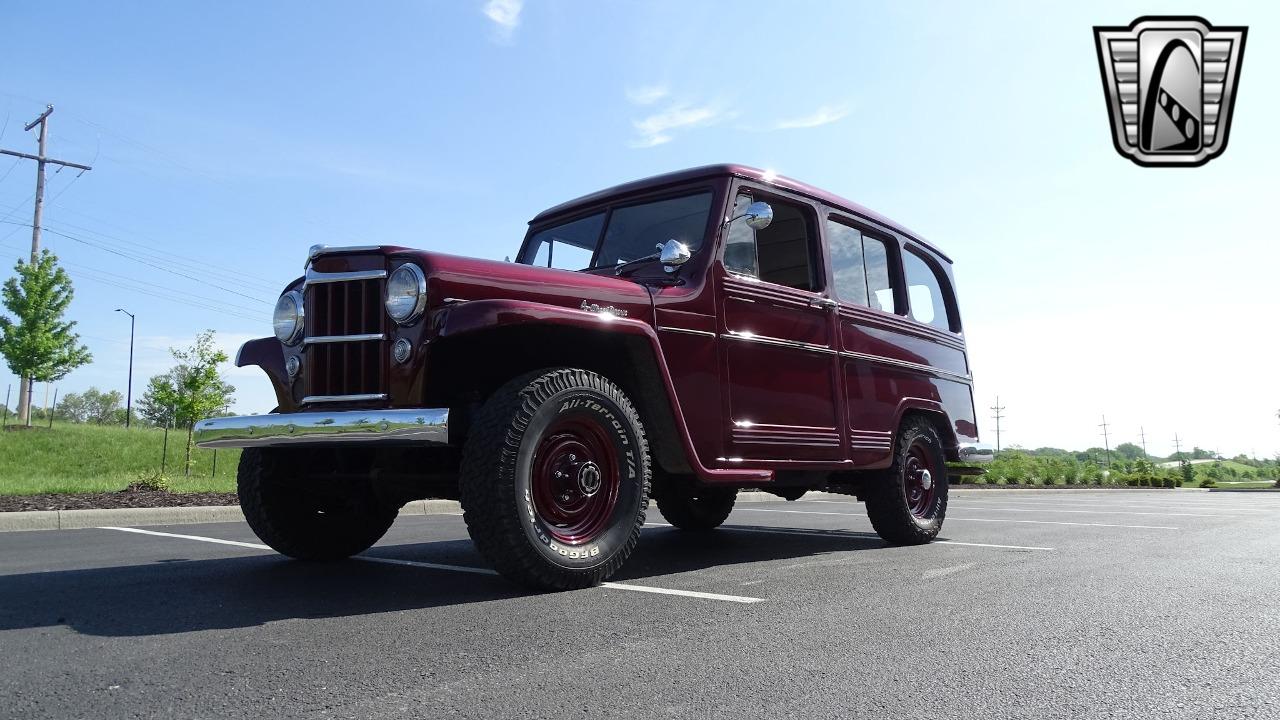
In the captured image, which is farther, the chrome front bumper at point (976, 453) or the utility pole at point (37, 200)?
the utility pole at point (37, 200)

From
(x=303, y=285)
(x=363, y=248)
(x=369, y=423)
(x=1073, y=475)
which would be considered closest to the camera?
(x=369, y=423)

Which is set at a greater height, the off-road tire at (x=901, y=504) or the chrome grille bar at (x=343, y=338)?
the chrome grille bar at (x=343, y=338)

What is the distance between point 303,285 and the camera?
429 cm

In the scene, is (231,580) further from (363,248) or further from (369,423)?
(363,248)

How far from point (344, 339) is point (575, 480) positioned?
1.29 meters

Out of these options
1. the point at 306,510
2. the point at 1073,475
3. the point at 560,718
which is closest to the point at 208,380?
the point at 306,510

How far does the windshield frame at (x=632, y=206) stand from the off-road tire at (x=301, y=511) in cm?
175

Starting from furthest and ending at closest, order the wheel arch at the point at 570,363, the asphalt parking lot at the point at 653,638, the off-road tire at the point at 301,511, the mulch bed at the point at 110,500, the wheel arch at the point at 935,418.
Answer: the mulch bed at the point at 110,500, the wheel arch at the point at 935,418, the off-road tire at the point at 301,511, the wheel arch at the point at 570,363, the asphalt parking lot at the point at 653,638

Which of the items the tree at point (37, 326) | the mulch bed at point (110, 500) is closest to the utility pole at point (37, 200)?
the tree at point (37, 326)

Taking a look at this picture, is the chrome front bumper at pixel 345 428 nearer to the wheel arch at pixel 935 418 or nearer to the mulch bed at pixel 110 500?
the wheel arch at pixel 935 418

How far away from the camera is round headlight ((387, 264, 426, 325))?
3.66 meters

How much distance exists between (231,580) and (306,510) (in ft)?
2.23

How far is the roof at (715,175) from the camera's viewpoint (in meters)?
5.09

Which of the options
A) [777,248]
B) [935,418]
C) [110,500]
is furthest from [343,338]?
[110,500]
